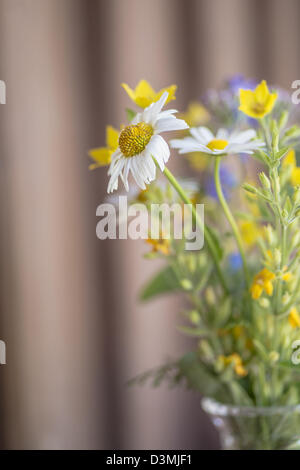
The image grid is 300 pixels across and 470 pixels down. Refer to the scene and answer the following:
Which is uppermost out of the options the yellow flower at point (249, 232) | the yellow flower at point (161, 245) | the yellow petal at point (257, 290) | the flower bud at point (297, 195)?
the flower bud at point (297, 195)

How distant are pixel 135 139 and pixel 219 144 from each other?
68mm

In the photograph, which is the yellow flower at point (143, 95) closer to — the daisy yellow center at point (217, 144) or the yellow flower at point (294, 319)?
the daisy yellow center at point (217, 144)

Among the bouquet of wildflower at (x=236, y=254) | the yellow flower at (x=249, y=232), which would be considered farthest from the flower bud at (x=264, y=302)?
the yellow flower at (x=249, y=232)

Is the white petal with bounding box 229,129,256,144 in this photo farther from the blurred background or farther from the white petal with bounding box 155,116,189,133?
the blurred background

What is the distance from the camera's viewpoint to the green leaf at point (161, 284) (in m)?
0.49

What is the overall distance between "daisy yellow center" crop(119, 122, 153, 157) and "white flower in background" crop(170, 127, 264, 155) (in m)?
0.03

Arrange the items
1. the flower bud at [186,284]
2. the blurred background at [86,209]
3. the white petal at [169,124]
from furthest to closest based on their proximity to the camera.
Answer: the blurred background at [86,209] < the flower bud at [186,284] < the white petal at [169,124]

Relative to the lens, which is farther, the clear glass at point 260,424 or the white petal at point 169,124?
the clear glass at point 260,424

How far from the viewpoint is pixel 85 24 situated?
86cm

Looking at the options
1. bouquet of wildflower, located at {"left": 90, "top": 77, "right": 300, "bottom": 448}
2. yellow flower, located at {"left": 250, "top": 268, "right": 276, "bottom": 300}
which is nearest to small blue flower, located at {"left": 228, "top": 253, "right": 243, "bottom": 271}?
bouquet of wildflower, located at {"left": 90, "top": 77, "right": 300, "bottom": 448}

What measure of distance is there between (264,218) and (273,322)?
3.6 inches

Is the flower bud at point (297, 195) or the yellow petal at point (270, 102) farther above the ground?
the yellow petal at point (270, 102)

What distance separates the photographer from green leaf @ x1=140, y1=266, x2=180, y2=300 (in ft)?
1.60
